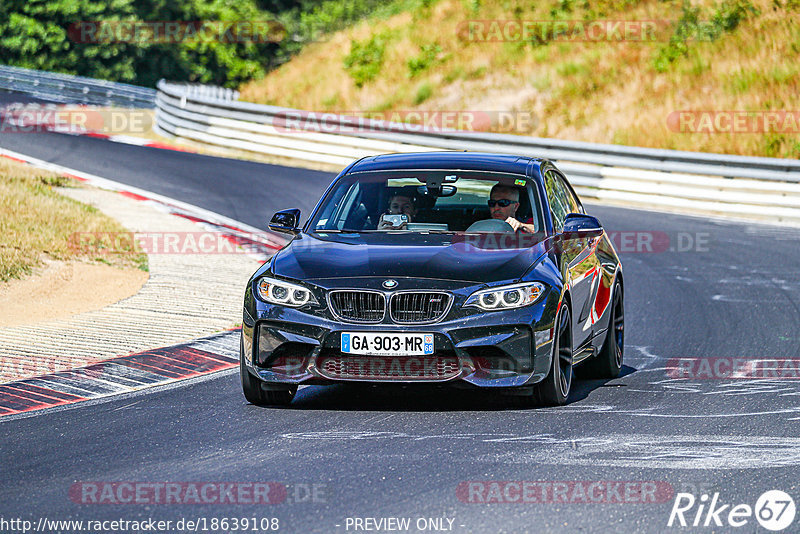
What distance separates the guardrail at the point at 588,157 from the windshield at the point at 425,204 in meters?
13.8

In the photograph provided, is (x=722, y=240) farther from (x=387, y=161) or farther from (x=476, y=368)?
(x=476, y=368)

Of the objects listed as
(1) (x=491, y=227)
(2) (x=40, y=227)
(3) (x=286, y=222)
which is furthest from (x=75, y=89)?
(1) (x=491, y=227)

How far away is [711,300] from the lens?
13875 mm

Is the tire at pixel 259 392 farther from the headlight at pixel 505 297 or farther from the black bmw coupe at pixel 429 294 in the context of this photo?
the headlight at pixel 505 297

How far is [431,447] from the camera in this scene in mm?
7074

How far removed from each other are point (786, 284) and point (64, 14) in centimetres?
4650

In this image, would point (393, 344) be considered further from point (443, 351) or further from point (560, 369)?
point (560, 369)

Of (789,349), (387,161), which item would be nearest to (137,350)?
(387,161)

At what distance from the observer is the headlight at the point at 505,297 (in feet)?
25.5

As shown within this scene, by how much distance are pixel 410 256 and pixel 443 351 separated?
78 centimetres

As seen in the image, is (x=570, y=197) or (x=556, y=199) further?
(x=570, y=197)

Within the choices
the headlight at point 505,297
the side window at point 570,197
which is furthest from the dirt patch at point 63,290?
the headlight at point 505,297

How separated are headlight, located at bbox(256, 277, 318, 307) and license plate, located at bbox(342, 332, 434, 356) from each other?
418 millimetres

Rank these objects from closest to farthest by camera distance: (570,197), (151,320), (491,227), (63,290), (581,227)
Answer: (581,227), (491,227), (570,197), (151,320), (63,290)
